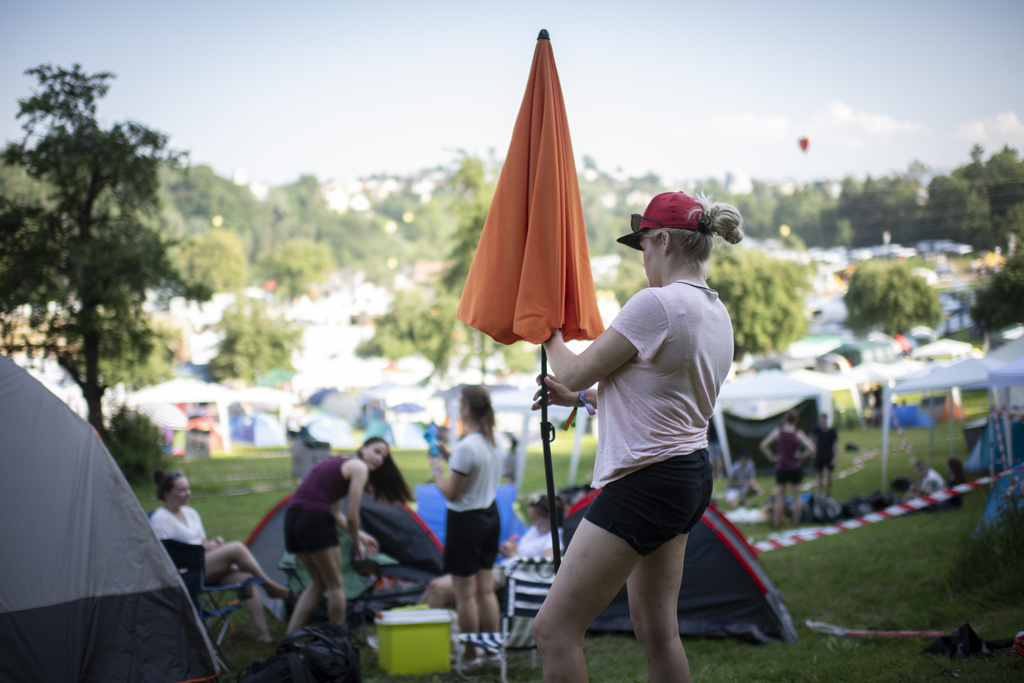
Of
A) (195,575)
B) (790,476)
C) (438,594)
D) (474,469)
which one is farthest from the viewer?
(790,476)

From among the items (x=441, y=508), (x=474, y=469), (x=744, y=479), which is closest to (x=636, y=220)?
(x=474, y=469)

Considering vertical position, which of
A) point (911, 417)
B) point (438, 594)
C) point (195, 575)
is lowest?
point (911, 417)

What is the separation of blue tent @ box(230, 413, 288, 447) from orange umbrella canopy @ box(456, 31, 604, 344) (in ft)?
94.6

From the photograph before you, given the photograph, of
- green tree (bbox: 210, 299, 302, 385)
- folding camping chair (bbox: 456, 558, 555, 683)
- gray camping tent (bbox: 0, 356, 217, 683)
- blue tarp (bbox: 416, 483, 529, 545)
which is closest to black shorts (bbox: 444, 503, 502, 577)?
folding camping chair (bbox: 456, 558, 555, 683)

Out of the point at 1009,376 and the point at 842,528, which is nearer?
the point at 1009,376

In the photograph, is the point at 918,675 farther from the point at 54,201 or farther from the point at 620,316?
the point at 54,201

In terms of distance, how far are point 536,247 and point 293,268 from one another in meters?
100

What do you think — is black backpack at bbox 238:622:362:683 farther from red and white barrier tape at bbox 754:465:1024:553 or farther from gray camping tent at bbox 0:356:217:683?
red and white barrier tape at bbox 754:465:1024:553

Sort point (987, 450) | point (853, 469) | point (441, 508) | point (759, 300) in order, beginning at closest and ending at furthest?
point (441, 508) < point (987, 450) < point (853, 469) < point (759, 300)

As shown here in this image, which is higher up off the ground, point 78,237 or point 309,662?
point 78,237

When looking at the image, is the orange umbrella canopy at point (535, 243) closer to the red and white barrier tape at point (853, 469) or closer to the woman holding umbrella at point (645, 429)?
the woman holding umbrella at point (645, 429)

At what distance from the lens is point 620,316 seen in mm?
2109

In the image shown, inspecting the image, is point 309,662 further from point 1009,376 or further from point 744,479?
point 744,479

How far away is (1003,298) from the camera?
45.2 ft
